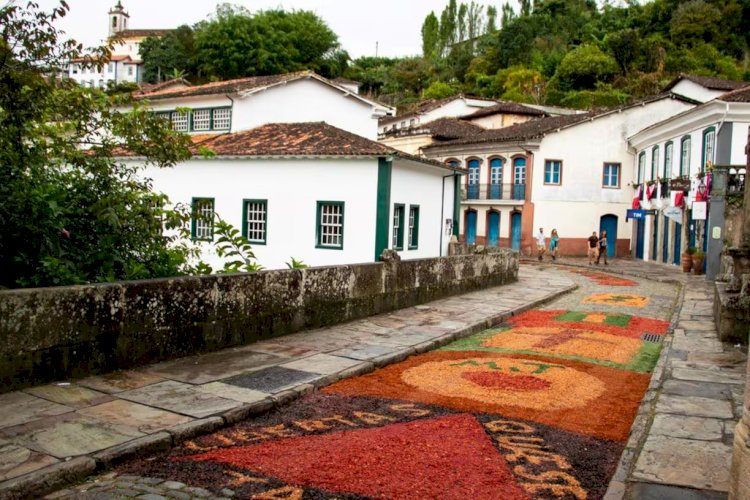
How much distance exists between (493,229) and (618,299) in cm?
2339

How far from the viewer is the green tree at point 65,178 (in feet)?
23.1

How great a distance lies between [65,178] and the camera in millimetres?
8406

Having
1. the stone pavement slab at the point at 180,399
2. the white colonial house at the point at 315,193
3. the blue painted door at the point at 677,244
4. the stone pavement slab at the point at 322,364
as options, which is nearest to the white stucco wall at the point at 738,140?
the blue painted door at the point at 677,244

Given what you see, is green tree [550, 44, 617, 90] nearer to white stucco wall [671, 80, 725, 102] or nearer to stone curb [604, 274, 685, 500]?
white stucco wall [671, 80, 725, 102]

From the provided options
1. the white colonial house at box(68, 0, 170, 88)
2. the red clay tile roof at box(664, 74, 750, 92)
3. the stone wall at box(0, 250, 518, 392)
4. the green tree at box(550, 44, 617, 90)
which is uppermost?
the white colonial house at box(68, 0, 170, 88)

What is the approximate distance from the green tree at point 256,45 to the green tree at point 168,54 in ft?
21.0

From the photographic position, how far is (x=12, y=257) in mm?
6941

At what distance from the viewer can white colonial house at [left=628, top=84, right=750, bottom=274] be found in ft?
76.3

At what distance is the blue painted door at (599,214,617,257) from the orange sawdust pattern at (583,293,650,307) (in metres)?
19.3

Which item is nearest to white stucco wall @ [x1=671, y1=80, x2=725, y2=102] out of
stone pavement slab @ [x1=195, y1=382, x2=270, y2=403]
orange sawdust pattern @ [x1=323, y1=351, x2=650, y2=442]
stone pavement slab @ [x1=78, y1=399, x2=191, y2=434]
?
orange sawdust pattern @ [x1=323, y1=351, x2=650, y2=442]

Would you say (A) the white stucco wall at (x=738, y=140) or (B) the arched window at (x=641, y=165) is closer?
(A) the white stucco wall at (x=738, y=140)

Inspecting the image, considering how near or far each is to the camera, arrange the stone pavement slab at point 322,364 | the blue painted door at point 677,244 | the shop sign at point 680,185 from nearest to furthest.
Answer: the stone pavement slab at point 322,364 < the shop sign at point 680,185 < the blue painted door at point 677,244

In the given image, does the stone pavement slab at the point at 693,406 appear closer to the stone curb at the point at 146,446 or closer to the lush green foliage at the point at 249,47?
the stone curb at the point at 146,446

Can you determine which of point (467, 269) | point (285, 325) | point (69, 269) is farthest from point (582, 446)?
point (467, 269)
